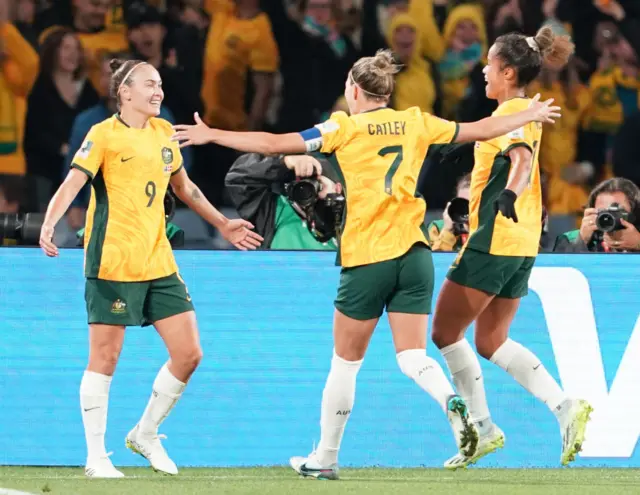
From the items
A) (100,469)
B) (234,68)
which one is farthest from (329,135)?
(234,68)

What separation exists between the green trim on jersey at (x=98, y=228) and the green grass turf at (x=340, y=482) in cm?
97

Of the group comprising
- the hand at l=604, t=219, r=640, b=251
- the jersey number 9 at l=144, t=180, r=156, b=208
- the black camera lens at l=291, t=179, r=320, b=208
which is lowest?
the hand at l=604, t=219, r=640, b=251

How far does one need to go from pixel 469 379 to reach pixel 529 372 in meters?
0.29

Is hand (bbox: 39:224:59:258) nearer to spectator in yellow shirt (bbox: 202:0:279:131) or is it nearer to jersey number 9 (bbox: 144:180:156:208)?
jersey number 9 (bbox: 144:180:156:208)

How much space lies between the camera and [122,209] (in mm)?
6398

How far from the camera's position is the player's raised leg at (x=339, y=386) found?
6.18 meters

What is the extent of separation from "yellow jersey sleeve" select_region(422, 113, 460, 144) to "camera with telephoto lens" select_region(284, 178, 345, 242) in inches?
36.4

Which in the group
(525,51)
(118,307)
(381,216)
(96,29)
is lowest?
(118,307)

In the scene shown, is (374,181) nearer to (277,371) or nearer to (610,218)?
(277,371)

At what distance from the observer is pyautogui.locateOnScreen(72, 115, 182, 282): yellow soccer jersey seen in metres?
6.39

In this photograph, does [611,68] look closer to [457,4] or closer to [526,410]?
[457,4]

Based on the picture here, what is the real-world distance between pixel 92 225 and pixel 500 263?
6.24 ft

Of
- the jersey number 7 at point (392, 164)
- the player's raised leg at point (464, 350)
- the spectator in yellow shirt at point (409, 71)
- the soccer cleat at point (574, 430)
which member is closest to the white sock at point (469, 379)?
the player's raised leg at point (464, 350)

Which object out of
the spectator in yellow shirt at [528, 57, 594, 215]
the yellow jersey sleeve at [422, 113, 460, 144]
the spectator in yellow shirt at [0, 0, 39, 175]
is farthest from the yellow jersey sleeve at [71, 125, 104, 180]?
the spectator in yellow shirt at [528, 57, 594, 215]
